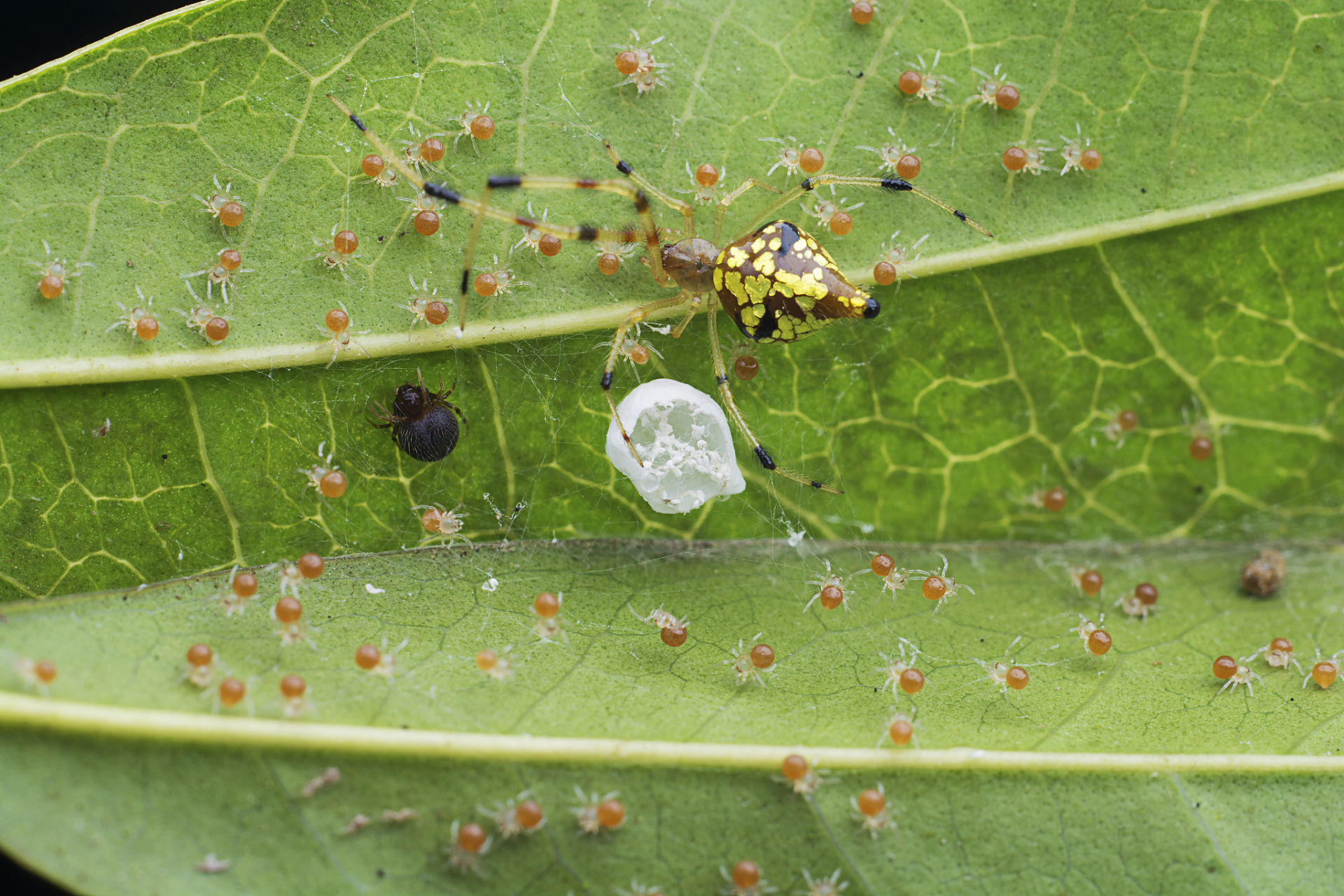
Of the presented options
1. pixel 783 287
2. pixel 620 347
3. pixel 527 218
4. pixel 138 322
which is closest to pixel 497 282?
pixel 527 218

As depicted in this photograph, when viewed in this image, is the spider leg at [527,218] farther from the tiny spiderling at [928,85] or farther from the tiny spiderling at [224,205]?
the tiny spiderling at [928,85]

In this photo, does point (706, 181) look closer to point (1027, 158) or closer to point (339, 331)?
point (1027, 158)

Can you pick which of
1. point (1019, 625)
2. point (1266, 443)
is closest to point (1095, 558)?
point (1019, 625)

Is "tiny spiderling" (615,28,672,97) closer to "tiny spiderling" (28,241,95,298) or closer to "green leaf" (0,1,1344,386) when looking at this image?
"green leaf" (0,1,1344,386)

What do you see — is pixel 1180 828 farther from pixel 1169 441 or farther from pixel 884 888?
pixel 1169 441

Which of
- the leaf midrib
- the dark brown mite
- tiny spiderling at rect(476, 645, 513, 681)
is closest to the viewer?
the leaf midrib

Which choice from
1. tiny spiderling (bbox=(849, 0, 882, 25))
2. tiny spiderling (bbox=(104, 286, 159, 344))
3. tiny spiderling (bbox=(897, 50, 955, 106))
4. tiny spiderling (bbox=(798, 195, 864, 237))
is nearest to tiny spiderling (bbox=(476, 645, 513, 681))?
tiny spiderling (bbox=(104, 286, 159, 344))

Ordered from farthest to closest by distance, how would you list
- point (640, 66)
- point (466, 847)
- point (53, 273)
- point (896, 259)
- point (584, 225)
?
point (896, 259) < point (584, 225) < point (640, 66) < point (53, 273) < point (466, 847)

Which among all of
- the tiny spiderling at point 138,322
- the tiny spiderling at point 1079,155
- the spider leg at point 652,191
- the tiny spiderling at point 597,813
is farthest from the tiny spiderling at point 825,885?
the tiny spiderling at point 138,322
